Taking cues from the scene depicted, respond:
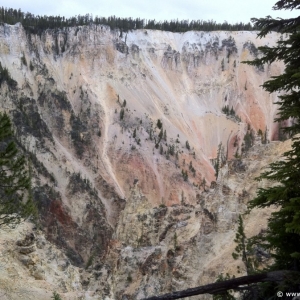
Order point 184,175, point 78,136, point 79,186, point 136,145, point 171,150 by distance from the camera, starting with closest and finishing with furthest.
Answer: point 79,186 → point 184,175 → point 78,136 → point 136,145 → point 171,150

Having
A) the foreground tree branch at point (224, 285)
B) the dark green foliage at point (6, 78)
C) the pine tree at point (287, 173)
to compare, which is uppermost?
the pine tree at point (287, 173)

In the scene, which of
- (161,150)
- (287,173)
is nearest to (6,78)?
(161,150)

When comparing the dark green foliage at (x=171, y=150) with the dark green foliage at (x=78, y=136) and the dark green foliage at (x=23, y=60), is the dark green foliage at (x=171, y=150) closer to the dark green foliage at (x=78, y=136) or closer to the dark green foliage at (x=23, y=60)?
the dark green foliage at (x=78, y=136)

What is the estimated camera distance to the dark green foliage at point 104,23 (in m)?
120

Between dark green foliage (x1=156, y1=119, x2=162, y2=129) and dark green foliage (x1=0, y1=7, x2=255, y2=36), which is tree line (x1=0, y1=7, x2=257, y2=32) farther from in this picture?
dark green foliage (x1=156, y1=119, x2=162, y2=129)

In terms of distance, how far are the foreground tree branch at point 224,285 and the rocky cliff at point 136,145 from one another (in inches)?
594

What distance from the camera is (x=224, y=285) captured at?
702 centimetres

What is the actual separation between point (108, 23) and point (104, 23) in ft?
5.93

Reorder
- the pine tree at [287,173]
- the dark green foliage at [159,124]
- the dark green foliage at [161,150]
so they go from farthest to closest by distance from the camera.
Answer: the dark green foliage at [159,124] < the dark green foliage at [161,150] < the pine tree at [287,173]

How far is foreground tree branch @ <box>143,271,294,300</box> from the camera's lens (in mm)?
6883

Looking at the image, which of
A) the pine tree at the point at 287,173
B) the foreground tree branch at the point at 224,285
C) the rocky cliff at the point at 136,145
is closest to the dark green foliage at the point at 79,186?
the rocky cliff at the point at 136,145

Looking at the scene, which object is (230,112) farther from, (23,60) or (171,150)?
(23,60)

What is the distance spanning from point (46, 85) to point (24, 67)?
29.3ft

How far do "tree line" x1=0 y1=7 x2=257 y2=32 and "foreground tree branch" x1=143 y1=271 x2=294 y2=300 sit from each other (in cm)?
10715
